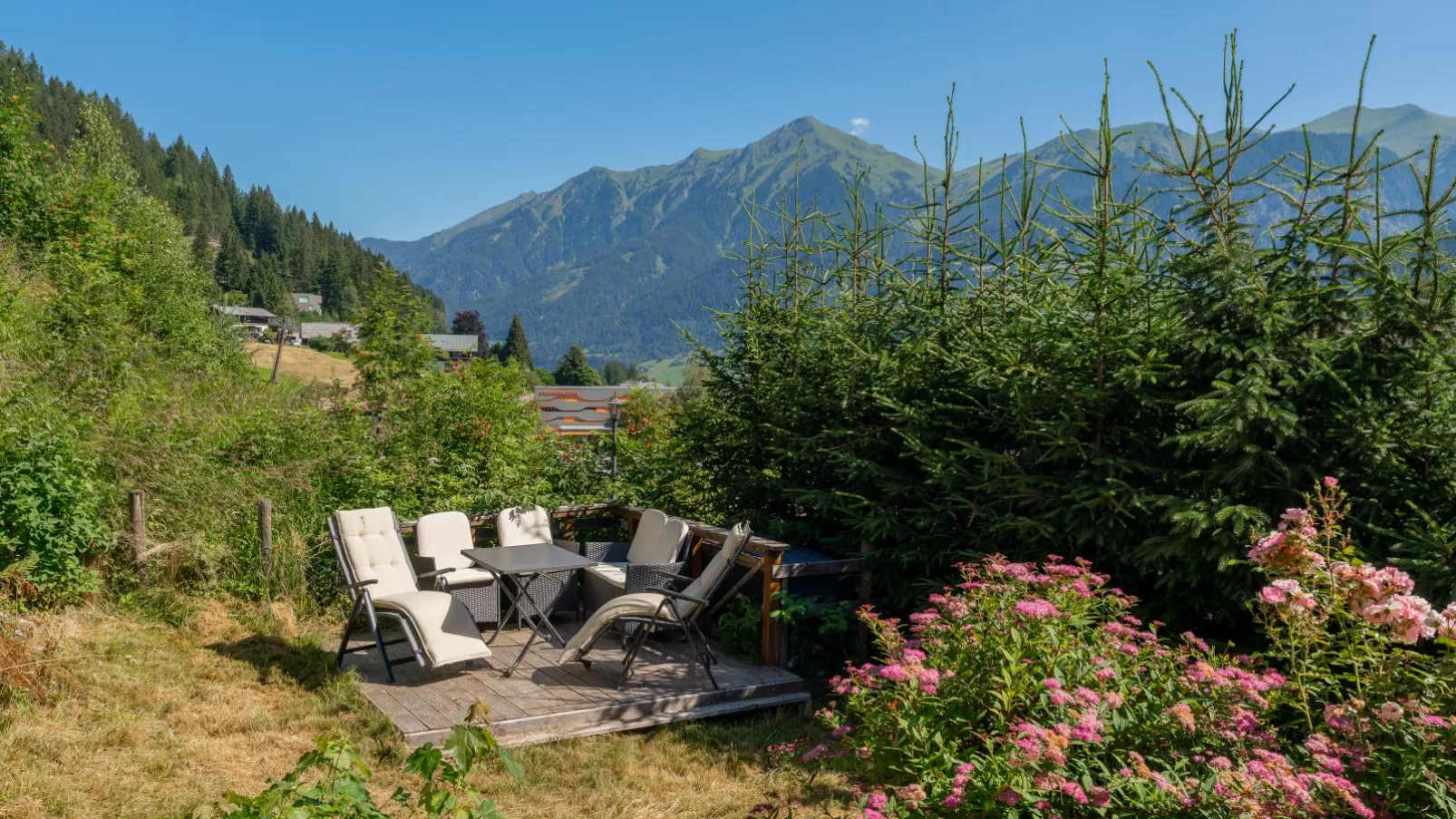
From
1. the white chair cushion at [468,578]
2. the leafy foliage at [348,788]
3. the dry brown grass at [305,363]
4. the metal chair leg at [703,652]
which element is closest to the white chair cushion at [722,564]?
the metal chair leg at [703,652]

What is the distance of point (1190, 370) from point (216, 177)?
114 m

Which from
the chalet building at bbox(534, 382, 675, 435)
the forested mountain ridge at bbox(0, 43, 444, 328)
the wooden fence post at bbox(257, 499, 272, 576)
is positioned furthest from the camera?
the forested mountain ridge at bbox(0, 43, 444, 328)

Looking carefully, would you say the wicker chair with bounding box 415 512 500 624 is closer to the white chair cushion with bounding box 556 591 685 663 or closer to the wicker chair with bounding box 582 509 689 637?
the wicker chair with bounding box 582 509 689 637

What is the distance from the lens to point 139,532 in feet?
22.8

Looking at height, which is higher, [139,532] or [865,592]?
[139,532]

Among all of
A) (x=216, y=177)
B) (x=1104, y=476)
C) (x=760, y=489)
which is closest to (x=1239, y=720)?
(x=1104, y=476)

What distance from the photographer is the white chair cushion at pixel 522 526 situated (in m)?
7.09

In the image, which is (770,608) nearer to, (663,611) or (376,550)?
(663,611)

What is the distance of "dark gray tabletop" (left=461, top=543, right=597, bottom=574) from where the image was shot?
5.88 metres

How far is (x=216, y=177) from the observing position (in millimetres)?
99438

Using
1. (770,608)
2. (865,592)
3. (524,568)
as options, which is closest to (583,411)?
(524,568)

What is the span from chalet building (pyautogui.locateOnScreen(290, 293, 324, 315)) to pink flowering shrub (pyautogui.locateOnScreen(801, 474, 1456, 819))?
9276 cm

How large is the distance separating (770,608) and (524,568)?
1635 millimetres

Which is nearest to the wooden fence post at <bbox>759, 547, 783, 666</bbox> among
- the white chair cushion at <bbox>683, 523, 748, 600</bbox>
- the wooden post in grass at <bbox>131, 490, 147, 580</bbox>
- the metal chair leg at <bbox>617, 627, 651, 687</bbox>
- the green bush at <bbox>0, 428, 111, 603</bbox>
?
the white chair cushion at <bbox>683, 523, 748, 600</bbox>
